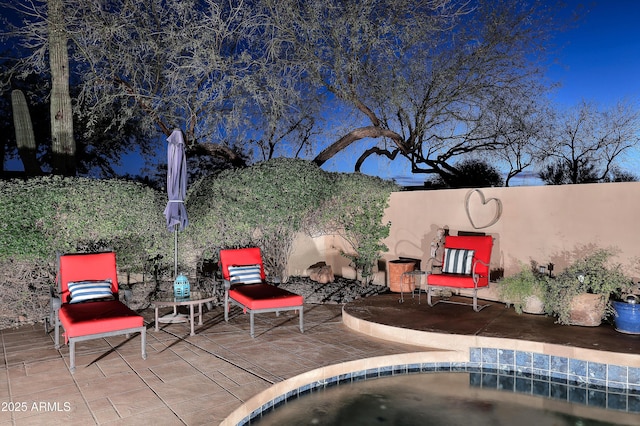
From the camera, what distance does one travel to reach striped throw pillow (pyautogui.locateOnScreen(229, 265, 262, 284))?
7.66 m

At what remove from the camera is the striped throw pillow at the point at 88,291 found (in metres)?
6.26

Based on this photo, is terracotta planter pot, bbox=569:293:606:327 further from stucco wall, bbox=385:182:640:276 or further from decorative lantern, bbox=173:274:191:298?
decorative lantern, bbox=173:274:191:298

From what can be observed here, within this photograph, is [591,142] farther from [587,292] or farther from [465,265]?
[587,292]

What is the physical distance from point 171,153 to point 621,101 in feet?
39.0

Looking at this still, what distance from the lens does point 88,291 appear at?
20.7 ft

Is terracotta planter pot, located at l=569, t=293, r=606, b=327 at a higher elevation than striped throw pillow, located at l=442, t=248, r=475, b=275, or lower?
lower

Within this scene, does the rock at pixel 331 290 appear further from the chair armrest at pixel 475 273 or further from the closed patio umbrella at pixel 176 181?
the closed patio umbrella at pixel 176 181

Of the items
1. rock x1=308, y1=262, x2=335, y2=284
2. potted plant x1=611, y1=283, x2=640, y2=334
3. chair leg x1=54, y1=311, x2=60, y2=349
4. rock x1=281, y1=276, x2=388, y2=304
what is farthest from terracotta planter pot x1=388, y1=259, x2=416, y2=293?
chair leg x1=54, y1=311, x2=60, y2=349

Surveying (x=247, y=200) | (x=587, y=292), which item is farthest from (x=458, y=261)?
(x=247, y=200)

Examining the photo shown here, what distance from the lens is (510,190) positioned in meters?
8.26

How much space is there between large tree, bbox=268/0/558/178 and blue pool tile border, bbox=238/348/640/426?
25.9ft

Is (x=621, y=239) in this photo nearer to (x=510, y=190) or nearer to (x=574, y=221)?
(x=574, y=221)

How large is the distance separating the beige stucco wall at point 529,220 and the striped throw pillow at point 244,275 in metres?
3.60

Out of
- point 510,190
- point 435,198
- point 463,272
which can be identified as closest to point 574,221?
point 510,190
